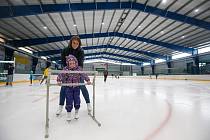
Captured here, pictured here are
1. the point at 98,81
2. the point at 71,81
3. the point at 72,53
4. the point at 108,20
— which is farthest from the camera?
the point at 98,81

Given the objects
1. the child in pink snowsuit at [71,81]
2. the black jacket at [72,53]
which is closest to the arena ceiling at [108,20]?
the black jacket at [72,53]

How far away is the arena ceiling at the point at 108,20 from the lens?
1080cm

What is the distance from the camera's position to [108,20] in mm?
16594

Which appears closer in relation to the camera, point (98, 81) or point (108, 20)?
point (108, 20)

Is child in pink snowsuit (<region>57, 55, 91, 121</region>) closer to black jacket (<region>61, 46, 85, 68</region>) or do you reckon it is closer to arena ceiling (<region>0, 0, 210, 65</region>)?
black jacket (<region>61, 46, 85, 68</region>)

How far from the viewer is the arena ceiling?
10.8 m

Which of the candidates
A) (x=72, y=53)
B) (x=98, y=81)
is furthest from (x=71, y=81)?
(x=98, y=81)

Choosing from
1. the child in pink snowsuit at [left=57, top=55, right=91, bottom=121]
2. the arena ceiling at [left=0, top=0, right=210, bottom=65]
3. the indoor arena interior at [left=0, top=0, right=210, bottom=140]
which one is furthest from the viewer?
the arena ceiling at [left=0, top=0, right=210, bottom=65]

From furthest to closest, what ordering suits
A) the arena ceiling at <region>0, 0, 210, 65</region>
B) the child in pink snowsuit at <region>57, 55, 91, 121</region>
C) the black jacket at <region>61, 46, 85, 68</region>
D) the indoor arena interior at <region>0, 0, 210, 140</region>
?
the arena ceiling at <region>0, 0, 210, 65</region> → the black jacket at <region>61, 46, 85, 68</region> → the child in pink snowsuit at <region>57, 55, 91, 121</region> → the indoor arena interior at <region>0, 0, 210, 140</region>

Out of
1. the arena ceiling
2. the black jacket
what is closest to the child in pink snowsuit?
the black jacket

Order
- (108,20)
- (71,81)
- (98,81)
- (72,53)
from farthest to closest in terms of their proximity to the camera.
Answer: (98,81), (108,20), (72,53), (71,81)

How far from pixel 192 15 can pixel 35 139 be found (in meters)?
15.9

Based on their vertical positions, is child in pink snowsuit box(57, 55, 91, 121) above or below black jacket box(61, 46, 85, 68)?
below

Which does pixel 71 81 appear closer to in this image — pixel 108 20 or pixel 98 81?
pixel 108 20
